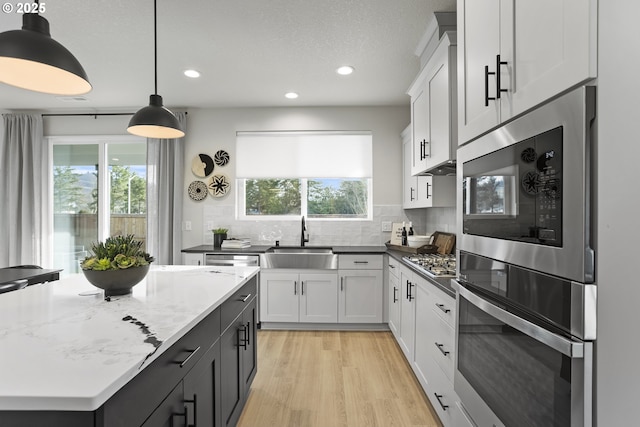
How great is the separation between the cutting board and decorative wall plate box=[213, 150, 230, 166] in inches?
106

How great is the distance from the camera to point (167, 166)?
4336 millimetres

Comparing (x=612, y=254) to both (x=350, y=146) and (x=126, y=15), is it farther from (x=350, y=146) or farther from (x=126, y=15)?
(x=350, y=146)

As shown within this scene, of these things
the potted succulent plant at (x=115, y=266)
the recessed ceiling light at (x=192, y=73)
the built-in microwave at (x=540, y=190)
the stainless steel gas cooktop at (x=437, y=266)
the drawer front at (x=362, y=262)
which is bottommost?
the drawer front at (x=362, y=262)

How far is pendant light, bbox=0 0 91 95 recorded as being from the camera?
48.1 inches

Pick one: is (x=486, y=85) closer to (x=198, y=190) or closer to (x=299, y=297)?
(x=299, y=297)

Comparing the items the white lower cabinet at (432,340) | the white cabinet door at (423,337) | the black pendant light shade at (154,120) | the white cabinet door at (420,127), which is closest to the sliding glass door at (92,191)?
the black pendant light shade at (154,120)

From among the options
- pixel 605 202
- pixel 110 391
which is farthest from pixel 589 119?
pixel 110 391

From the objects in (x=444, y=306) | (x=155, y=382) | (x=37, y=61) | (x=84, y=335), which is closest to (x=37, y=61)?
(x=37, y=61)

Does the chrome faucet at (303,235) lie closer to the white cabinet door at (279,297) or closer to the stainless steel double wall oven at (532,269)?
the white cabinet door at (279,297)

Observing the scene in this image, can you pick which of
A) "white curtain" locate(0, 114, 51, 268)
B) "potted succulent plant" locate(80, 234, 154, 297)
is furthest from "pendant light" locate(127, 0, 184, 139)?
"white curtain" locate(0, 114, 51, 268)

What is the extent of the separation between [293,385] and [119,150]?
12.6 feet

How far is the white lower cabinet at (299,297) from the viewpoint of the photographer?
149 inches

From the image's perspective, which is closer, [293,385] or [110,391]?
[110,391]

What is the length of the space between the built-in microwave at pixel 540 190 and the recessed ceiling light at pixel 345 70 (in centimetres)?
223
